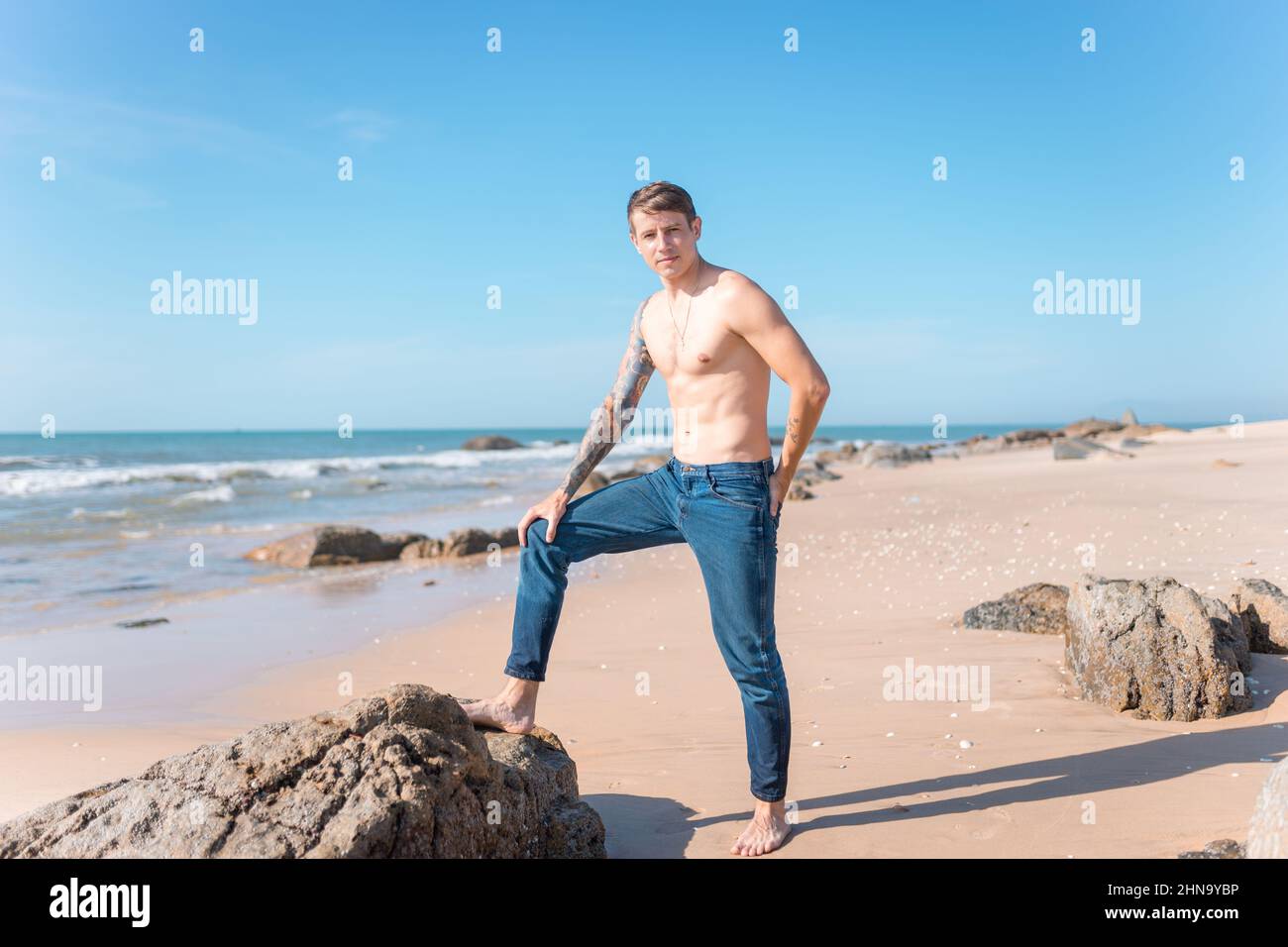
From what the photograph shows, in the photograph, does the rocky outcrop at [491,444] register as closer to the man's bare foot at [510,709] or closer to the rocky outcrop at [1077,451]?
the rocky outcrop at [1077,451]

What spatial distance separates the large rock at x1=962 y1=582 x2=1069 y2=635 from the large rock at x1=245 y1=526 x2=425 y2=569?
8.73 m

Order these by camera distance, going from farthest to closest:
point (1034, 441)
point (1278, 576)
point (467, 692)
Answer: point (1034, 441), point (1278, 576), point (467, 692)

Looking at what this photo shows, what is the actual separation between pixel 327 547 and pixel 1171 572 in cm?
1013

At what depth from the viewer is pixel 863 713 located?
→ 5.48 metres

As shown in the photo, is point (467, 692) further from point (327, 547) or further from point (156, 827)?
point (327, 547)

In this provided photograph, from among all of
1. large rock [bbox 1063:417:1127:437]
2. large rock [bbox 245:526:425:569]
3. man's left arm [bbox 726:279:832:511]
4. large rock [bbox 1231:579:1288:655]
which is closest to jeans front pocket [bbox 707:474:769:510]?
man's left arm [bbox 726:279:832:511]

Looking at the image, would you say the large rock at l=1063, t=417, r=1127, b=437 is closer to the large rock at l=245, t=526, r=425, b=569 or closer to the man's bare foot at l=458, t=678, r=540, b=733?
the large rock at l=245, t=526, r=425, b=569

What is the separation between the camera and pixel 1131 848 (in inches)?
136

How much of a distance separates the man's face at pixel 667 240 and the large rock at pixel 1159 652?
322 centimetres

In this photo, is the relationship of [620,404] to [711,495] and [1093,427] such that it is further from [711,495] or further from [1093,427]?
[1093,427]

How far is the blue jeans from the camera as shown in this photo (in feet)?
12.1

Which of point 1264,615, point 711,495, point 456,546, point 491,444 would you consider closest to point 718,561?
point 711,495

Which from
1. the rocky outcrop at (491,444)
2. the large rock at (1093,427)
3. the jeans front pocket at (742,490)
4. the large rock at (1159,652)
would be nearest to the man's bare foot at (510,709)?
the jeans front pocket at (742,490)
